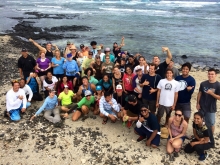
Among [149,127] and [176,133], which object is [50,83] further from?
[176,133]

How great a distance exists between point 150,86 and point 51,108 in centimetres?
380

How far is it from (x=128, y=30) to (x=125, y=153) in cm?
2687

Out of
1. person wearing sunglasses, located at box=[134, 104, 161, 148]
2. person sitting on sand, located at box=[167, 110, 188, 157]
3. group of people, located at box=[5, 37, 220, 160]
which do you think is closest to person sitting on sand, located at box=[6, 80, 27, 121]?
group of people, located at box=[5, 37, 220, 160]

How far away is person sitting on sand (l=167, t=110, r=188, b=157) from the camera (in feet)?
22.7

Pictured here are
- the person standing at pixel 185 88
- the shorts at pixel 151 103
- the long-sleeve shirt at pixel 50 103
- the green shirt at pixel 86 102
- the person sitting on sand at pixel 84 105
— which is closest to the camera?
the person standing at pixel 185 88

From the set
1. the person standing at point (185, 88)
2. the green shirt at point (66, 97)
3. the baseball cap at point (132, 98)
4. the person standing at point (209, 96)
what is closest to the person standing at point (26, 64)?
the green shirt at point (66, 97)

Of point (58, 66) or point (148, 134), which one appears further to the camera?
point (58, 66)

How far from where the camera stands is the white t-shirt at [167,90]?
24.0 ft

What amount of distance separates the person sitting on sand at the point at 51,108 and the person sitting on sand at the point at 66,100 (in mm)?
272

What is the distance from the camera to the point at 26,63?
959 cm

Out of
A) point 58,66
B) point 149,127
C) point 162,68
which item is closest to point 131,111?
point 149,127

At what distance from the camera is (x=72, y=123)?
8539 millimetres

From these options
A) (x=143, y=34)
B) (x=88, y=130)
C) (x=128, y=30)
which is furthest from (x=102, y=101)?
(x=128, y=30)

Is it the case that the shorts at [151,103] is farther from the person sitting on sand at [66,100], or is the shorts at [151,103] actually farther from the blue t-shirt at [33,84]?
the blue t-shirt at [33,84]
